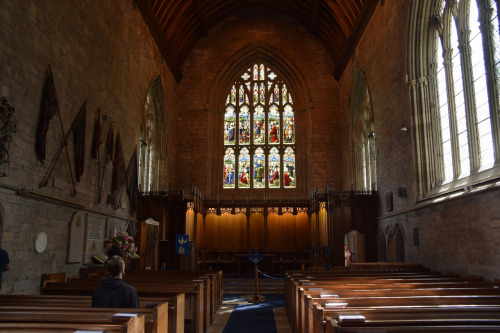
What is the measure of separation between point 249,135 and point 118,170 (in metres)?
8.77

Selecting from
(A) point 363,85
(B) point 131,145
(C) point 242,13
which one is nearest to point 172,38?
(C) point 242,13

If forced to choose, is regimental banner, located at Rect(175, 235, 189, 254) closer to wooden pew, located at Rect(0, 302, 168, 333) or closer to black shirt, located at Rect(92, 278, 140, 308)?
black shirt, located at Rect(92, 278, 140, 308)

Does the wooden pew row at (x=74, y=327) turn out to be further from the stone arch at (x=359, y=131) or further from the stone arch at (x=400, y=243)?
the stone arch at (x=359, y=131)

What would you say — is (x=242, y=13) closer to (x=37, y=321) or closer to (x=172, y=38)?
(x=172, y=38)

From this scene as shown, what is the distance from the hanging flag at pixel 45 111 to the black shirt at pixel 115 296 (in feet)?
15.9

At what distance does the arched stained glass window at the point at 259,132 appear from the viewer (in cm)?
1914

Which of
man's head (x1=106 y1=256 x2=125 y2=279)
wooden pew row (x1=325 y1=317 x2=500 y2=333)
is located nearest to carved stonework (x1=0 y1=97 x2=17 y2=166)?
man's head (x1=106 y1=256 x2=125 y2=279)

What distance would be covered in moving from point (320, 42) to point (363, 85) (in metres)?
4.50

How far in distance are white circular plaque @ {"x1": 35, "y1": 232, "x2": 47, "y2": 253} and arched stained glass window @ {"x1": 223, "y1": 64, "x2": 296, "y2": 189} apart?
1126cm

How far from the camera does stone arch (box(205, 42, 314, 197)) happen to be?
18859 mm

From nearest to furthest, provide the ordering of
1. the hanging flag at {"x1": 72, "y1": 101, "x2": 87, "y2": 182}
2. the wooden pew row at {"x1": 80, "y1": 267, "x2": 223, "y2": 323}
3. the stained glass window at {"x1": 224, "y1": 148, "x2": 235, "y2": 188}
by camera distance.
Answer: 1. the wooden pew row at {"x1": 80, "y1": 267, "x2": 223, "y2": 323}
2. the hanging flag at {"x1": 72, "y1": 101, "x2": 87, "y2": 182}
3. the stained glass window at {"x1": 224, "y1": 148, "x2": 235, "y2": 188}

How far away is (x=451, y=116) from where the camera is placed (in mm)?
9195

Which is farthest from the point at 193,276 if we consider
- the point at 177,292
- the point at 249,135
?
the point at 249,135

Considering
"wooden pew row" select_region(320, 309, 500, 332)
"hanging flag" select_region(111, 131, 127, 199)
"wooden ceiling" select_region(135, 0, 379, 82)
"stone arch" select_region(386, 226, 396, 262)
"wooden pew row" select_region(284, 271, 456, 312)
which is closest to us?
"wooden pew row" select_region(320, 309, 500, 332)
